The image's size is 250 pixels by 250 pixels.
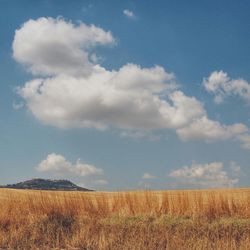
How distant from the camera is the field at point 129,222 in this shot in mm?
20516

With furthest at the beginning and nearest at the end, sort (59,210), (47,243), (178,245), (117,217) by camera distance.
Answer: (59,210)
(117,217)
(47,243)
(178,245)

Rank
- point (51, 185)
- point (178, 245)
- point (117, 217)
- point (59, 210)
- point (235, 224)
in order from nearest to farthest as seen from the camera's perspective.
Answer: point (178, 245) → point (235, 224) → point (117, 217) → point (59, 210) → point (51, 185)

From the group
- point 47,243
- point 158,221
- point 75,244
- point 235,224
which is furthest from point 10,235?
point 235,224

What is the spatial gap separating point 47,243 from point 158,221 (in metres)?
6.35

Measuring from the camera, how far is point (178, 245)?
761 inches

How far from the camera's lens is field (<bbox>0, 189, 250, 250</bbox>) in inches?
808

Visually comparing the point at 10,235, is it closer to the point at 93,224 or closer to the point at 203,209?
the point at 93,224

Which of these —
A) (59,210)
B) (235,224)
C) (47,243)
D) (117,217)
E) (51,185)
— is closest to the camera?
(47,243)

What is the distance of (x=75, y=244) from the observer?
20.5 m

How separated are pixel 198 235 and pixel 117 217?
19.0 feet

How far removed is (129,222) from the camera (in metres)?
25.6

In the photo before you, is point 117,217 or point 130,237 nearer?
point 130,237

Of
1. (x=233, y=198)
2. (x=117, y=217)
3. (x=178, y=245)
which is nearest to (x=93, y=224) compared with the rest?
(x=117, y=217)

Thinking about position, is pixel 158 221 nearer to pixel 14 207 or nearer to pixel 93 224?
pixel 93 224
